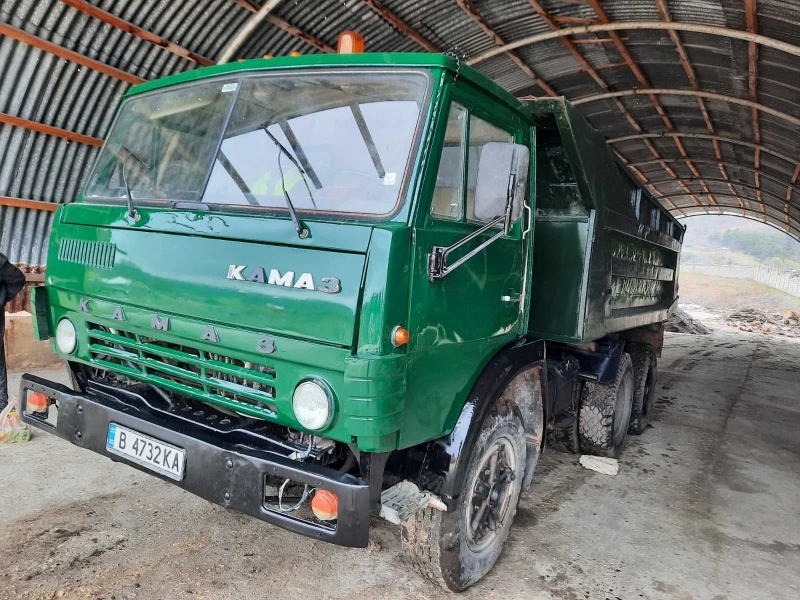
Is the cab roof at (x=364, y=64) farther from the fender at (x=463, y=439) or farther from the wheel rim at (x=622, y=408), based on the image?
the wheel rim at (x=622, y=408)

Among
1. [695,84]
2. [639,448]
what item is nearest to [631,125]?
[695,84]

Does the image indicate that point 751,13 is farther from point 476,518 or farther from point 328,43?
point 476,518

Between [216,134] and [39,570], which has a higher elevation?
[216,134]

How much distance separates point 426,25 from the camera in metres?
8.65

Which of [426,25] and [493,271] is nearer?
[493,271]

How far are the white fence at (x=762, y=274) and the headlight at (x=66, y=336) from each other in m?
45.4

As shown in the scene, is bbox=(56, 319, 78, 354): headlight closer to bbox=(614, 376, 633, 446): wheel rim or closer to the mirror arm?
the mirror arm

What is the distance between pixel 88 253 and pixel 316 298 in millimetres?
1374

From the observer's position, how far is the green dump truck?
7.18ft

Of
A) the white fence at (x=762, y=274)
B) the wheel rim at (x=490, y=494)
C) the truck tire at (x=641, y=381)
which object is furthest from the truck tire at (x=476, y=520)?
Answer: the white fence at (x=762, y=274)

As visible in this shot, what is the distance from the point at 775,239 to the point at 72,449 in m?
80.7

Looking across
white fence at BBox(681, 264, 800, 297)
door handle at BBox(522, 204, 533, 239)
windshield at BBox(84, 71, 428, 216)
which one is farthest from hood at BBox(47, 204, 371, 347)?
white fence at BBox(681, 264, 800, 297)

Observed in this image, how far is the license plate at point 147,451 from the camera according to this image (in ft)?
7.89

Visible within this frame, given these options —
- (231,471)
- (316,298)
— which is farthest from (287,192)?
(231,471)
